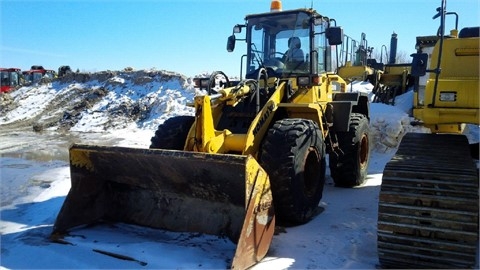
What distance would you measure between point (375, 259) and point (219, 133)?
237 centimetres

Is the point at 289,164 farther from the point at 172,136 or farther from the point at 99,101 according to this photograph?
the point at 99,101

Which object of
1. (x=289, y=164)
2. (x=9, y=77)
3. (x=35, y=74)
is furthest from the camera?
(x=35, y=74)

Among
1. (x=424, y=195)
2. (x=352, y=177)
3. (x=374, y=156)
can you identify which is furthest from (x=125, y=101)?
(x=424, y=195)

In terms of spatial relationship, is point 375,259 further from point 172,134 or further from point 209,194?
point 172,134

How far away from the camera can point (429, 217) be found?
388cm

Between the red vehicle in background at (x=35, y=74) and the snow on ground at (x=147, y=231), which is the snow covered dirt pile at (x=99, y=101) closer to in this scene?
the snow on ground at (x=147, y=231)

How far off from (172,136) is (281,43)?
2.30 metres

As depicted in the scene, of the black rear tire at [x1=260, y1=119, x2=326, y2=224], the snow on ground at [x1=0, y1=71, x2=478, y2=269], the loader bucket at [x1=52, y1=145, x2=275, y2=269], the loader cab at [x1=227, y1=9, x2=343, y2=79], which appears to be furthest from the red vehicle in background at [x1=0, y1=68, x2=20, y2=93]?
the black rear tire at [x1=260, y1=119, x2=326, y2=224]

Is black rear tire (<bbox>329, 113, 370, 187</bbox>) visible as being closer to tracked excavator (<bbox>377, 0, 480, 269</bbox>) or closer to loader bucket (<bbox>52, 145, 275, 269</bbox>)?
tracked excavator (<bbox>377, 0, 480, 269</bbox>)

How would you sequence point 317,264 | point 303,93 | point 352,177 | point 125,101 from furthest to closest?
point 125,101 → point 352,177 → point 303,93 → point 317,264

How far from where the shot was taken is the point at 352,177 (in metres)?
7.55

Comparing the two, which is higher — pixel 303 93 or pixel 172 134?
pixel 303 93

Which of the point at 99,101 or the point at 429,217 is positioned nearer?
the point at 429,217

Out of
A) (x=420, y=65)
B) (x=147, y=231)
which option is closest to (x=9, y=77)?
(x=147, y=231)
